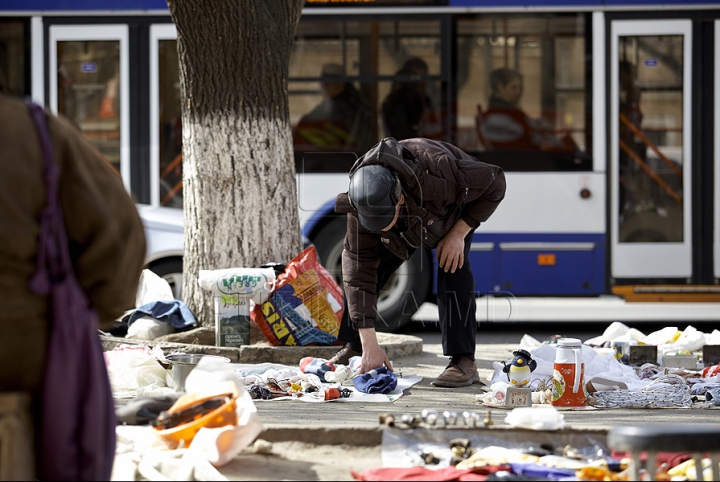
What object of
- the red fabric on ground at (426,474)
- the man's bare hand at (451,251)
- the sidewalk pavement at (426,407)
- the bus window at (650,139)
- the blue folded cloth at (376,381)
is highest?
the bus window at (650,139)

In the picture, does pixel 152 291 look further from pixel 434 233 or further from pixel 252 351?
pixel 434 233

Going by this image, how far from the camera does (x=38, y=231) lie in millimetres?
2562

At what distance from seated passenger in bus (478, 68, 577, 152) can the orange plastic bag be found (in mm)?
3065

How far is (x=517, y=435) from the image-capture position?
3684 millimetres

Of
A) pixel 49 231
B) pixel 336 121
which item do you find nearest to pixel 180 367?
pixel 49 231

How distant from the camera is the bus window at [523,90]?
9.09 meters

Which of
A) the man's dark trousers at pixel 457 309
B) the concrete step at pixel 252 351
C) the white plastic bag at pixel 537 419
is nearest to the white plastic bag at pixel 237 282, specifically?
the concrete step at pixel 252 351

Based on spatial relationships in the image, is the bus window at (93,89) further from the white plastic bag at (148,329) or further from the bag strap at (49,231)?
the bag strap at (49,231)

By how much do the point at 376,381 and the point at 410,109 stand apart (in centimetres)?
429

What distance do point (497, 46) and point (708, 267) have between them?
9.32 feet

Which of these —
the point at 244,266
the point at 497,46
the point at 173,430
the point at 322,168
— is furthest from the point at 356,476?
the point at 497,46

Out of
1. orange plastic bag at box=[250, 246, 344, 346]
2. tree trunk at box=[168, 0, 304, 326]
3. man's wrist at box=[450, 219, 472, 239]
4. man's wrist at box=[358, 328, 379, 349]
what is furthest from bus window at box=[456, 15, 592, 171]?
man's wrist at box=[358, 328, 379, 349]

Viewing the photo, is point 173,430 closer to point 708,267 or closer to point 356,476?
point 356,476

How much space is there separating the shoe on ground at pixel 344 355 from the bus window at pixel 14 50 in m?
4.80
